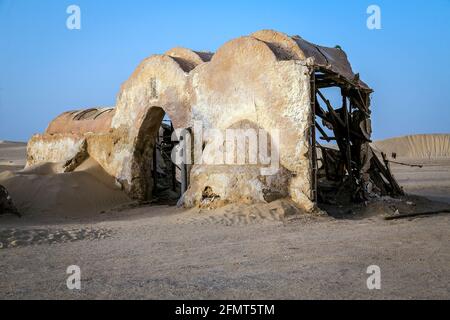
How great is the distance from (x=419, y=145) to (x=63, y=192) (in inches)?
1443

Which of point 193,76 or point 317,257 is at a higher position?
point 193,76

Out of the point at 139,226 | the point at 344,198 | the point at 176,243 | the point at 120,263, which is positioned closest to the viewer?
the point at 120,263

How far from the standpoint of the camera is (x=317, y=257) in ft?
16.3

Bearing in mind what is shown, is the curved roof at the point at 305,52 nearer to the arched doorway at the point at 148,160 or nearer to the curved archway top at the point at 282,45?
the curved archway top at the point at 282,45

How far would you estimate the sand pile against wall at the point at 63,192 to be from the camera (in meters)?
10.2

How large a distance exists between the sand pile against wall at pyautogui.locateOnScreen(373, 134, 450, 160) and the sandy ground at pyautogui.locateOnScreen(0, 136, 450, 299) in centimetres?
3427

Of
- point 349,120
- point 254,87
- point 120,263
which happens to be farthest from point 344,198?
point 120,263

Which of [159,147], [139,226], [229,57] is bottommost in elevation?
[139,226]

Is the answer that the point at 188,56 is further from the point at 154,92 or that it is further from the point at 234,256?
the point at 234,256

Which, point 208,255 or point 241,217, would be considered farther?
point 241,217

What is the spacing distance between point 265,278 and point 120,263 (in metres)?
1.61

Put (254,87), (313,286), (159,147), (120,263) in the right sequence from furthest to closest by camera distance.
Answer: (159,147) → (254,87) → (120,263) → (313,286)

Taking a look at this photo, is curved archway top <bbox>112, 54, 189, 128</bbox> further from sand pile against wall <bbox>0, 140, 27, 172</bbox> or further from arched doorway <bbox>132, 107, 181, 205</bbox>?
sand pile against wall <bbox>0, 140, 27, 172</bbox>

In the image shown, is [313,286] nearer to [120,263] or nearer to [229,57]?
[120,263]
